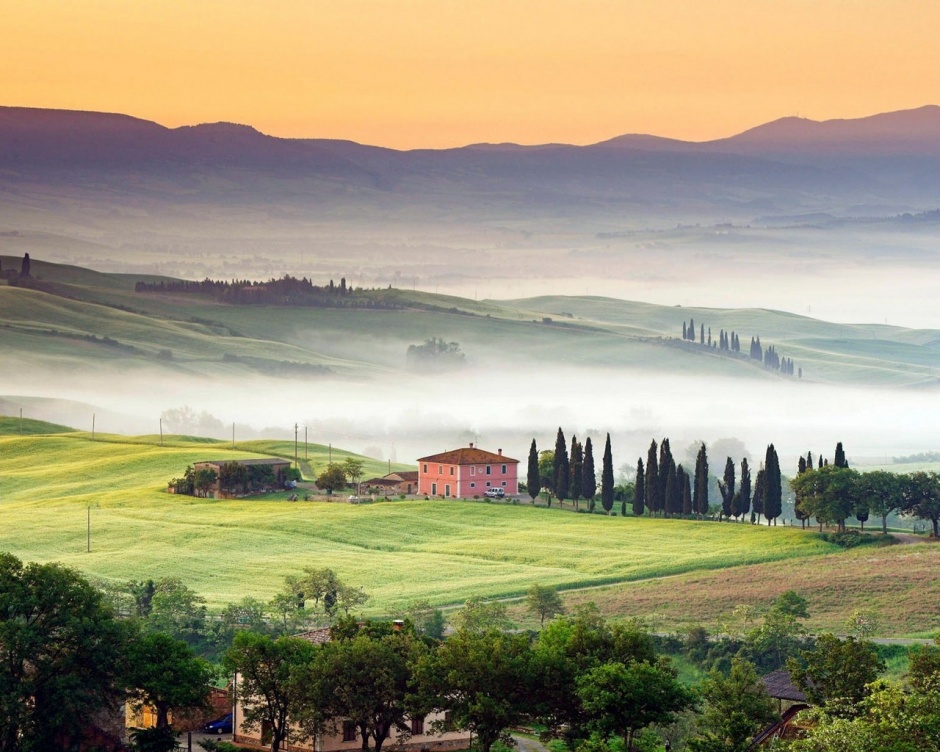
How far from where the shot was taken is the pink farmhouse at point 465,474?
173750mm

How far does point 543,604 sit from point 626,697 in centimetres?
3950

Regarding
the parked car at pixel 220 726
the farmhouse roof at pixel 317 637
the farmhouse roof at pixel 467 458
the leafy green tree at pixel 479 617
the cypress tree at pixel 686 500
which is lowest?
the parked car at pixel 220 726

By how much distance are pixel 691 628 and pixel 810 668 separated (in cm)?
2982

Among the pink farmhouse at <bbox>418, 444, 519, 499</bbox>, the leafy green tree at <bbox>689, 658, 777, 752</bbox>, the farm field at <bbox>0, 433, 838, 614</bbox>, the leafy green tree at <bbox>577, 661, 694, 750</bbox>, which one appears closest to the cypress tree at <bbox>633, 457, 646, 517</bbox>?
the farm field at <bbox>0, 433, 838, 614</bbox>

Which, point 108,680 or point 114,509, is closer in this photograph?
point 108,680

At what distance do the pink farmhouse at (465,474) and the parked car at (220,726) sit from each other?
9345cm

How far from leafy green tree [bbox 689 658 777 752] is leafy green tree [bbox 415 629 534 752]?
7.40m

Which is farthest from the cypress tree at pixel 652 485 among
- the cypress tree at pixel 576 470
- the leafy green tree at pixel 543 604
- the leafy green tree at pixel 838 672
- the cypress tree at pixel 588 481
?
the leafy green tree at pixel 838 672

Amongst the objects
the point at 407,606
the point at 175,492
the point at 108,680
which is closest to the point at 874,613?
the point at 407,606

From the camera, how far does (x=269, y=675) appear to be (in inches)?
2894

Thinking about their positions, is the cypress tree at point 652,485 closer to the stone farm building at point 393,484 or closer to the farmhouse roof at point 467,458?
the farmhouse roof at point 467,458

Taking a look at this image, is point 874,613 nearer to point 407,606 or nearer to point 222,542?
point 407,606

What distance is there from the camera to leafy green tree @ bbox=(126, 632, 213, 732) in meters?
72.2

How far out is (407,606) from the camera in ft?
366
